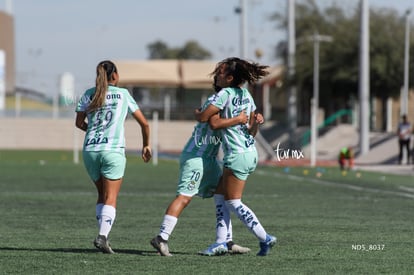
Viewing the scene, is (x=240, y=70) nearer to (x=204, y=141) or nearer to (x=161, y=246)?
(x=204, y=141)

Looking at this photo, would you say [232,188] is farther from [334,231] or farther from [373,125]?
[373,125]

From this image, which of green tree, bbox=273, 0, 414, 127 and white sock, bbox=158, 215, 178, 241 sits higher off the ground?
green tree, bbox=273, 0, 414, 127

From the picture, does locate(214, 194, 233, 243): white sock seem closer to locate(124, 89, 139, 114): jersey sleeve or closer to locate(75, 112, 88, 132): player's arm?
locate(124, 89, 139, 114): jersey sleeve

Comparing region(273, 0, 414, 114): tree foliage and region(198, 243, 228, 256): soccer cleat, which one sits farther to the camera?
region(273, 0, 414, 114): tree foliage

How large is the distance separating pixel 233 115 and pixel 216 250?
1268 millimetres

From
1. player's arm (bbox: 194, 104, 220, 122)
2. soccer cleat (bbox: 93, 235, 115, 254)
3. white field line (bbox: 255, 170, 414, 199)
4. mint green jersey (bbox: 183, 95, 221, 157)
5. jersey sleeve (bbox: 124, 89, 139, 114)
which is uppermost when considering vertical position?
jersey sleeve (bbox: 124, 89, 139, 114)

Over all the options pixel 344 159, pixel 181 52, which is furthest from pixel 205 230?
pixel 181 52

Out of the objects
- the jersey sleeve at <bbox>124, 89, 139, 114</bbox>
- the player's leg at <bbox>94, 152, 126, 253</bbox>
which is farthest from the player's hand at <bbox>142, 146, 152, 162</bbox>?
the jersey sleeve at <bbox>124, 89, 139, 114</bbox>

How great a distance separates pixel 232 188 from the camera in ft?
35.4

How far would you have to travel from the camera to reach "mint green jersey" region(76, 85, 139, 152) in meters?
11.1

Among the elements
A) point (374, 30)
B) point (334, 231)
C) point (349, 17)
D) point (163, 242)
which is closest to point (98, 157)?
point (163, 242)

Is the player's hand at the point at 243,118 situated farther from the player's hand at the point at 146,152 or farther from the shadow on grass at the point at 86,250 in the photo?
the shadow on grass at the point at 86,250

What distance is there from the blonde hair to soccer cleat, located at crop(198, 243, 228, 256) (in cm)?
169

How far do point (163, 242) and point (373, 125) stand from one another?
56.7 m
